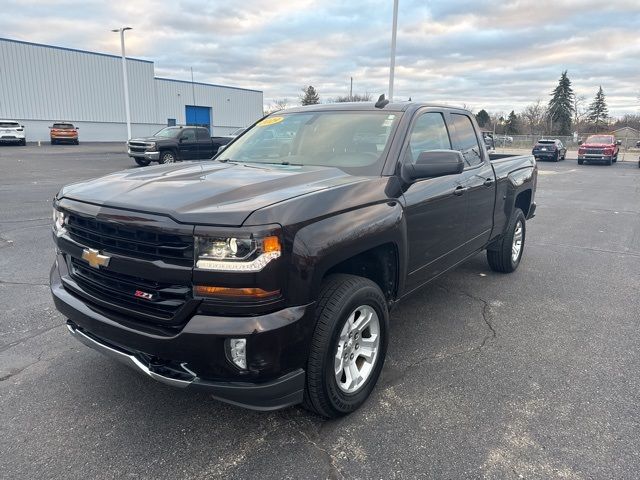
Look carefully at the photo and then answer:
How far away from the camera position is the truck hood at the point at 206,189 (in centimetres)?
237

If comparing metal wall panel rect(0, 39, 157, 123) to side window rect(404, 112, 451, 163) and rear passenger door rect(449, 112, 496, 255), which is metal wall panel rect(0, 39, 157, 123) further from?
side window rect(404, 112, 451, 163)

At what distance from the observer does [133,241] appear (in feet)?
8.07

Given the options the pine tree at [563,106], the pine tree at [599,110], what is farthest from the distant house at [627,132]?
the pine tree at [563,106]

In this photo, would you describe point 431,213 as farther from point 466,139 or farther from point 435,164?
point 466,139

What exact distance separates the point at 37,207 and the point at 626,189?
18.2m

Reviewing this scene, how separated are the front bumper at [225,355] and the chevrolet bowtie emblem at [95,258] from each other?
0.33 meters

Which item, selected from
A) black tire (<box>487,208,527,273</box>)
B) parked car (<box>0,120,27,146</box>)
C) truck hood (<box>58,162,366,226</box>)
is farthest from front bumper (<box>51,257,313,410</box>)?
parked car (<box>0,120,27,146</box>)

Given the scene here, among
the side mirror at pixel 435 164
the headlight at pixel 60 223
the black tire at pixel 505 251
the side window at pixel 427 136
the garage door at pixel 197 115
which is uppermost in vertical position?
the garage door at pixel 197 115

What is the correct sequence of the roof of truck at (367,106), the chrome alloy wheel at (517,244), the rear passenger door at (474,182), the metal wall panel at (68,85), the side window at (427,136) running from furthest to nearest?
the metal wall panel at (68,85), the chrome alloy wheel at (517,244), the rear passenger door at (474,182), the roof of truck at (367,106), the side window at (427,136)

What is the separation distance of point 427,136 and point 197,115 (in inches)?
2143

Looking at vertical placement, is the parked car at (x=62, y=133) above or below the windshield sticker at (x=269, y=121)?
below

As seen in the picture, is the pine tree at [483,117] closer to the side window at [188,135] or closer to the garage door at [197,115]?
the garage door at [197,115]

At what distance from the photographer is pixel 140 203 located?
8.26 ft

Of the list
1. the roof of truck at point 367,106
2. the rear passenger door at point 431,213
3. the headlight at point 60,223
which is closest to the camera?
the headlight at point 60,223
